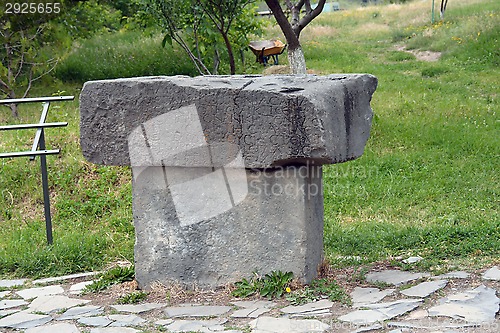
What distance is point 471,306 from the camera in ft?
11.4

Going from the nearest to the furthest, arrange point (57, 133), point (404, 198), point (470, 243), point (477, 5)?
1. point (470, 243)
2. point (404, 198)
3. point (57, 133)
4. point (477, 5)

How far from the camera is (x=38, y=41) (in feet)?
33.2

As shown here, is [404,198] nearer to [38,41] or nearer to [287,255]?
[287,255]

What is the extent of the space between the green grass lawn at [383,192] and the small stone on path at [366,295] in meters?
0.56

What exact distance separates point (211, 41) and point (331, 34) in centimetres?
1053

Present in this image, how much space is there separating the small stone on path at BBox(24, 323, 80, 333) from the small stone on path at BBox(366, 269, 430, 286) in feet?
5.86

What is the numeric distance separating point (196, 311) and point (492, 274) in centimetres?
181

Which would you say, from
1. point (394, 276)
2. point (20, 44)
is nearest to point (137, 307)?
point (394, 276)

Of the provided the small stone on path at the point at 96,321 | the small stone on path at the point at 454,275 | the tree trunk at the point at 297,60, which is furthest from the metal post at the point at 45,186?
the tree trunk at the point at 297,60

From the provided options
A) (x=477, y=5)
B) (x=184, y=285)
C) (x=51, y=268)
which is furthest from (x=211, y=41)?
(x=477, y=5)

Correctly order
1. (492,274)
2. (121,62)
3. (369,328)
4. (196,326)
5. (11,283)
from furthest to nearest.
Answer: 1. (121,62)
2. (11,283)
3. (492,274)
4. (196,326)
5. (369,328)

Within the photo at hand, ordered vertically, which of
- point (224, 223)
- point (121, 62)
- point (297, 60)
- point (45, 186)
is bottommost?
point (224, 223)

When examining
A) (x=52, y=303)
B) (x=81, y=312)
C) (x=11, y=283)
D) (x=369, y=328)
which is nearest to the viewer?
(x=369, y=328)

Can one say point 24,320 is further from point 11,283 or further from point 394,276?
point 394,276
